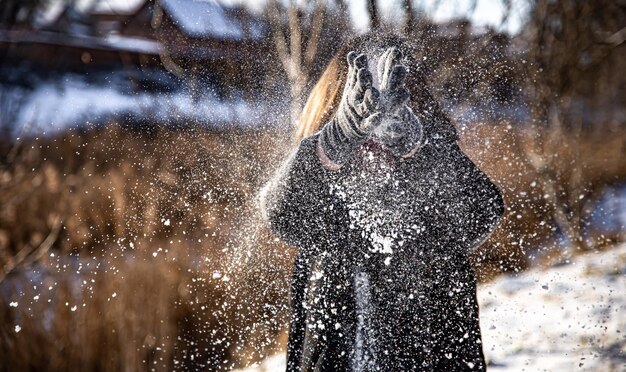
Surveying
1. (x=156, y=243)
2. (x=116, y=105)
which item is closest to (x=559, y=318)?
(x=156, y=243)

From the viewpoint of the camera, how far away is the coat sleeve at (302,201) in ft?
3.58

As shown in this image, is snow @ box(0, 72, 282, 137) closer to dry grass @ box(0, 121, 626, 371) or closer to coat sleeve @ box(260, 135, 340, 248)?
dry grass @ box(0, 121, 626, 371)

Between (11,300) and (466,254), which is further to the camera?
(11,300)

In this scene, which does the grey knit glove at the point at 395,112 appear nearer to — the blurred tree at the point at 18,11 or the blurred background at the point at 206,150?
the blurred background at the point at 206,150

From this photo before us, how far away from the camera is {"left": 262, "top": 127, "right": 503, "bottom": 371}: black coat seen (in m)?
1.08

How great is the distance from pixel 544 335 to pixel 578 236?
4.61ft

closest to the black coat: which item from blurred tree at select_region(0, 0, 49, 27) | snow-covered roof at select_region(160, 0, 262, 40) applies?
blurred tree at select_region(0, 0, 49, 27)

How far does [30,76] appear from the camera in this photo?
3850mm

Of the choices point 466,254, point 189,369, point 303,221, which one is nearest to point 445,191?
point 466,254

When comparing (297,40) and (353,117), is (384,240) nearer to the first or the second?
(353,117)

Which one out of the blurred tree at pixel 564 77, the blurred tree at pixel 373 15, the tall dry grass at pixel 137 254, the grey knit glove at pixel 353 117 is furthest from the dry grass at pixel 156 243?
the grey knit glove at pixel 353 117

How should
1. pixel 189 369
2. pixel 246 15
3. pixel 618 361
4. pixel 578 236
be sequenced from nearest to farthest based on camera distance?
1. pixel 618 361
2. pixel 246 15
3. pixel 189 369
4. pixel 578 236

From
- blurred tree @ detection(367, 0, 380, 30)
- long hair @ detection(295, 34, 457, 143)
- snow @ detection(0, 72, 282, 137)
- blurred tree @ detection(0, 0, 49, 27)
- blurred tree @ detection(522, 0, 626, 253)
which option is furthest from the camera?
blurred tree @ detection(522, 0, 626, 253)

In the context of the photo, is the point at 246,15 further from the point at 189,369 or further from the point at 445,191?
the point at 445,191
